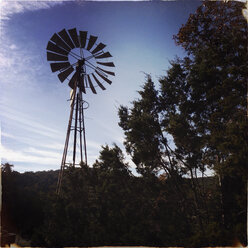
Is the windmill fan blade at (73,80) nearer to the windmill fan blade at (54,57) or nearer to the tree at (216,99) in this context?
the windmill fan blade at (54,57)

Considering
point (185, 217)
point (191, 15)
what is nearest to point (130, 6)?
point (191, 15)

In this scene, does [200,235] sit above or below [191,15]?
below

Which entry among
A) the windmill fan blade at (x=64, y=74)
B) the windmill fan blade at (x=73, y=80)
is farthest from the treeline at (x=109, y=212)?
the windmill fan blade at (x=64, y=74)

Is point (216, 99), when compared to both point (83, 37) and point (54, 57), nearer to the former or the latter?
point (83, 37)

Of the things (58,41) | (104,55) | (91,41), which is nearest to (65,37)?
(58,41)

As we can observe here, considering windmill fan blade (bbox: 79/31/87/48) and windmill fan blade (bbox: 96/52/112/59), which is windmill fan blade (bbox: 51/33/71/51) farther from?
windmill fan blade (bbox: 96/52/112/59)

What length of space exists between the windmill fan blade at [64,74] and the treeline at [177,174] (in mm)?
3721

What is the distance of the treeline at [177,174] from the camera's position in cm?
507

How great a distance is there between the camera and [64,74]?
8266 millimetres

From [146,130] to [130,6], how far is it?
16.4 feet

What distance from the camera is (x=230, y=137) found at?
5.08 m

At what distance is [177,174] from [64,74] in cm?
729

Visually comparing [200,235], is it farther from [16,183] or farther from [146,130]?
[16,183]

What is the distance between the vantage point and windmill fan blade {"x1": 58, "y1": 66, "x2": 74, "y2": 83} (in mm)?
8141
